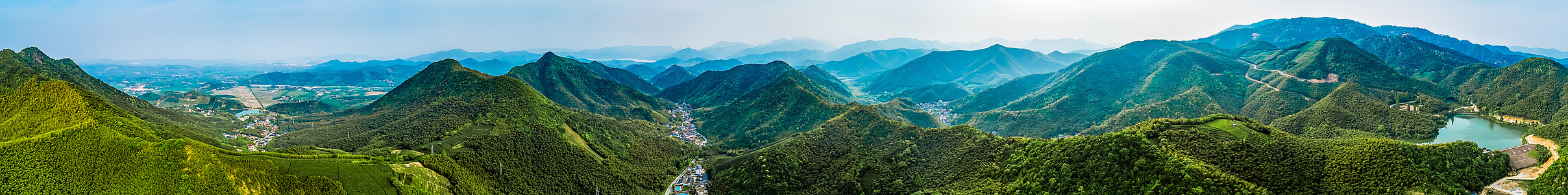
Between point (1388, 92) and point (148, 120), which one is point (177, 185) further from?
point (1388, 92)

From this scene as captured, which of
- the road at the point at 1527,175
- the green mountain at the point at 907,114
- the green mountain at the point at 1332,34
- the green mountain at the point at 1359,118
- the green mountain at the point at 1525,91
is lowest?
the green mountain at the point at 907,114

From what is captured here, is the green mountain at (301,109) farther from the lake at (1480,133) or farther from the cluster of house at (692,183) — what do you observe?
the lake at (1480,133)

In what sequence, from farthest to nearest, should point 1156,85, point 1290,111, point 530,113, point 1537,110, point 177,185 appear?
point 1156,85, point 1290,111, point 530,113, point 1537,110, point 177,185

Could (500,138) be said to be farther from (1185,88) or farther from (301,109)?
(1185,88)

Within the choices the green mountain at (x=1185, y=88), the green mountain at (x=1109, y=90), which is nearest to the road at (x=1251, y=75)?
the green mountain at (x=1185, y=88)

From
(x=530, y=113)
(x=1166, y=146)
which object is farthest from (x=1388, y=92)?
(x=530, y=113)

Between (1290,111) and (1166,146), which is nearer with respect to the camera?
(1166,146)

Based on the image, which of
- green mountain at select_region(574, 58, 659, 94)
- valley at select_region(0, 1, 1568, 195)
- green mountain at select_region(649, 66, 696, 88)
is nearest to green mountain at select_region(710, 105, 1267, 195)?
valley at select_region(0, 1, 1568, 195)

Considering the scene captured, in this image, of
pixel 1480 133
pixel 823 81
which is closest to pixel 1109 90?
pixel 1480 133
